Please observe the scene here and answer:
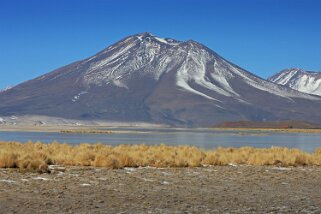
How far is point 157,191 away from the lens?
13.9m

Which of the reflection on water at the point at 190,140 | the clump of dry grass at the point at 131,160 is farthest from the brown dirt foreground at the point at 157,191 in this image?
the reflection on water at the point at 190,140

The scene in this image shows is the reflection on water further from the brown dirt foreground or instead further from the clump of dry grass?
the brown dirt foreground

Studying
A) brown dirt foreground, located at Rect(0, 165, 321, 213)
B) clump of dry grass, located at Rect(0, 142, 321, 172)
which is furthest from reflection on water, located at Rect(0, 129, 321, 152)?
brown dirt foreground, located at Rect(0, 165, 321, 213)

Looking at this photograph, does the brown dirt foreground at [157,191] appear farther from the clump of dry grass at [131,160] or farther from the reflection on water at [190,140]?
the reflection on water at [190,140]

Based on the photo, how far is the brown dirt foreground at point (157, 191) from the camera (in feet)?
38.4

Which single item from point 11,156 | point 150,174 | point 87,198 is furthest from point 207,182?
point 11,156

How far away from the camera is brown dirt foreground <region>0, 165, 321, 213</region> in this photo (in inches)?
460

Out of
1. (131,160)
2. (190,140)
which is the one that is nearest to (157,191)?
(131,160)

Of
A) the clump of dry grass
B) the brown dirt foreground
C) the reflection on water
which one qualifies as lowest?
the brown dirt foreground

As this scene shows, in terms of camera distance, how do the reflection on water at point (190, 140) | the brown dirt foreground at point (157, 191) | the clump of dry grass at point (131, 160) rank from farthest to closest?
the reflection on water at point (190, 140)
the clump of dry grass at point (131, 160)
the brown dirt foreground at point (157, 191)

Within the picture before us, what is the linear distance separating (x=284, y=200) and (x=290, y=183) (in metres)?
3.39

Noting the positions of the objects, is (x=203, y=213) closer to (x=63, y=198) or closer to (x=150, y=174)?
(x=63, y=198)

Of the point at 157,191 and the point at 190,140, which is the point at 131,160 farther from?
the point at 190,140

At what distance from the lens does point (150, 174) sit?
17219 millimetres
